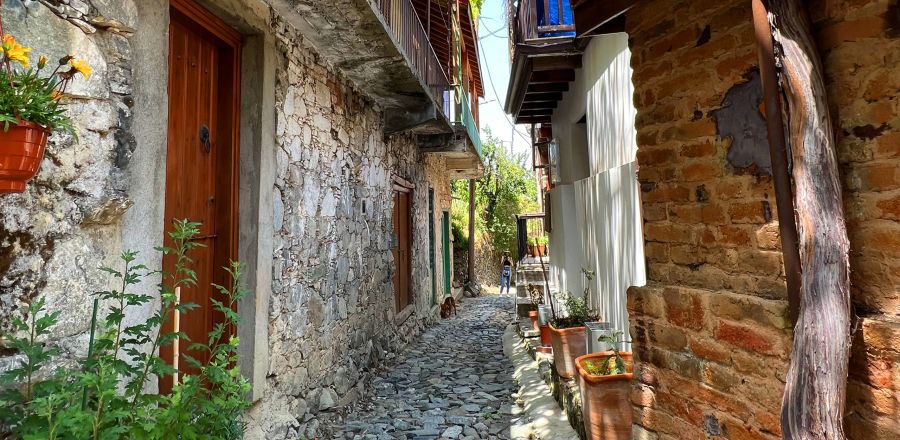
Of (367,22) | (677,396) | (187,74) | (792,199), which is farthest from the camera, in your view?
(367,22)

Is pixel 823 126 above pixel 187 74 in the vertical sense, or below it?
below

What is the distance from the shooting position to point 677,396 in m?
1.69

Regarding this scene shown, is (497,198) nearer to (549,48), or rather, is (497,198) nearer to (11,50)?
(549,48)

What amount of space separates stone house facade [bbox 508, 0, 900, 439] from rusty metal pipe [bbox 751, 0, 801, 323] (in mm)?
109

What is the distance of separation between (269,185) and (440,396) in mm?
2730

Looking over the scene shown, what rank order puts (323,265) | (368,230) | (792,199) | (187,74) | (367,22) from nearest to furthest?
(792,199) → (187,74) → (367,22) → (323,265) → (368,230)

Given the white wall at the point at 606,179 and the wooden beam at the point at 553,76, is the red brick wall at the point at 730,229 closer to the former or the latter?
the white wall at the point at 606,179

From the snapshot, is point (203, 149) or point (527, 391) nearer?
point (203, 149)

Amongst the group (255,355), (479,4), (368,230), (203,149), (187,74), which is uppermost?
(479,4)

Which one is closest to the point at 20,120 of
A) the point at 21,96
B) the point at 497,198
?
the point at 21,96

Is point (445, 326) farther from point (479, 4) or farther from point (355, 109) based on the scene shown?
point (479, 4)

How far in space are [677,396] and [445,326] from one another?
7.21 m

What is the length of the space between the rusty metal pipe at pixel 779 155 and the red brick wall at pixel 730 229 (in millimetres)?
107

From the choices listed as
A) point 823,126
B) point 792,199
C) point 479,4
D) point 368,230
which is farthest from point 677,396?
point 479,4
